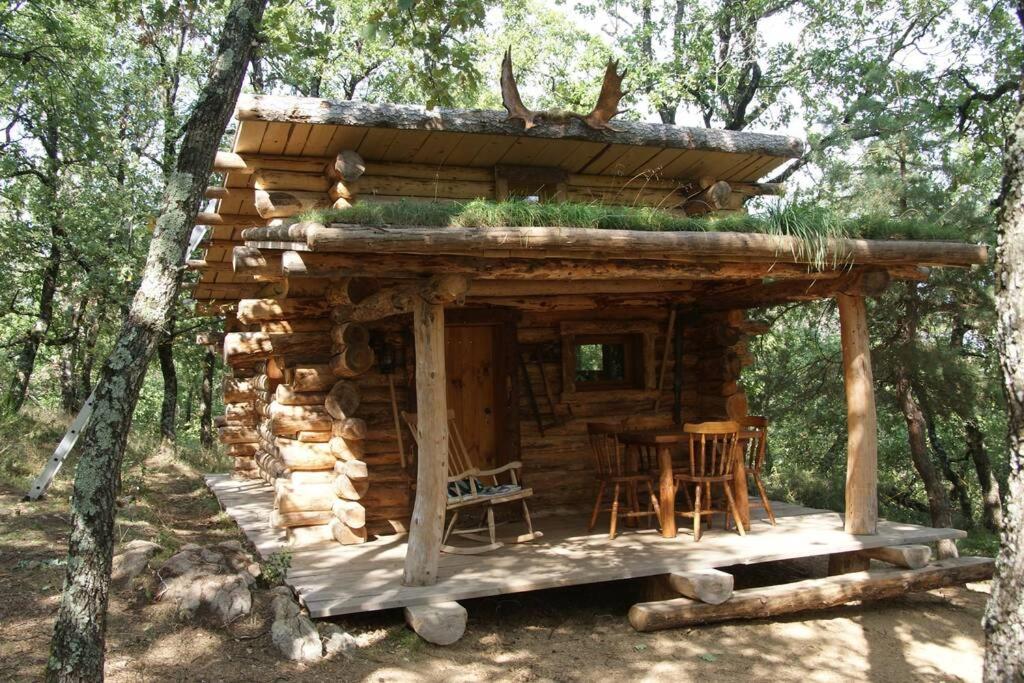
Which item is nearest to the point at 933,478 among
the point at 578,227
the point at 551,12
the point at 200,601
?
the point at 578,227

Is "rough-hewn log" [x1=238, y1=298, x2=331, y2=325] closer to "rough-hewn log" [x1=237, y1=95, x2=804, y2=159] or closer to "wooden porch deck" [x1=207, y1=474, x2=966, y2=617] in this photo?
"rough-hewn log" [x1=237, y1=95, x2=804, y2=159]

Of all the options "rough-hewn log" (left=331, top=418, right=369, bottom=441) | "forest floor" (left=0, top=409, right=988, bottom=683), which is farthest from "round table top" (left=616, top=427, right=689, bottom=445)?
"rough-hewn log" (left=331, top=418, right=369, bottom=441)

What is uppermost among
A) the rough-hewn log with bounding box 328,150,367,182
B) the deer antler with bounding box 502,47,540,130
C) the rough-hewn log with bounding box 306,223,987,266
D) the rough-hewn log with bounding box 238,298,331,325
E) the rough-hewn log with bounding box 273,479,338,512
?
the deer antler with bounding box 502,47,540,130

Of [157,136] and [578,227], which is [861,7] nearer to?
[578,227]

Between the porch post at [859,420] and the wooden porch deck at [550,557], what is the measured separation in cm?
26

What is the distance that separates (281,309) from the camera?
7.91m

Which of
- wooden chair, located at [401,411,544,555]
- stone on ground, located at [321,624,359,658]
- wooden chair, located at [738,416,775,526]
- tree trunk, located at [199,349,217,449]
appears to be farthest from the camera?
tree trunk, located at [199,349,217,449]

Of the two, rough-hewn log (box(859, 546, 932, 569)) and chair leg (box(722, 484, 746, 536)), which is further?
chair leg (box(722, 484, 746, 536))

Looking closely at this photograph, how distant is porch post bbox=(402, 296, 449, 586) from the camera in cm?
580

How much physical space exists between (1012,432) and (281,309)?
6.37 meters

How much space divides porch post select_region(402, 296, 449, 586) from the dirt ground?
47 centimetres

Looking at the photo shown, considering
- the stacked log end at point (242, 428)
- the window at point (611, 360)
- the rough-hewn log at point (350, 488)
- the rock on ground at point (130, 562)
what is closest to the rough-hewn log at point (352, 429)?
the rough-hewn log at point (350, 488)

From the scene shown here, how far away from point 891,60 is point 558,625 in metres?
11.4

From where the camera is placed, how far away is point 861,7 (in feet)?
46.4
